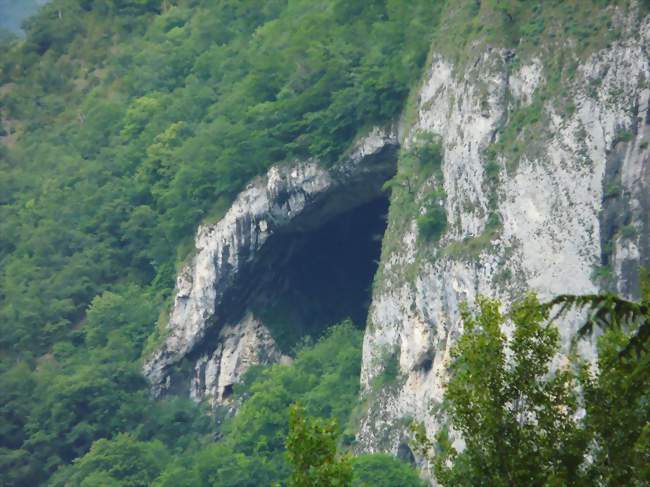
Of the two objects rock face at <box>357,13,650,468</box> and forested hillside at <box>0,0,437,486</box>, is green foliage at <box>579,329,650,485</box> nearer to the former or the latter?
rock face at <box>357,13,650,468</box>

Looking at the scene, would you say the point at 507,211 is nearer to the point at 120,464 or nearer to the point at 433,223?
the point at 433,223

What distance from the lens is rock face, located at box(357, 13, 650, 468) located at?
37938mm

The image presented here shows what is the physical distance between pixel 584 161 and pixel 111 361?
25249mm

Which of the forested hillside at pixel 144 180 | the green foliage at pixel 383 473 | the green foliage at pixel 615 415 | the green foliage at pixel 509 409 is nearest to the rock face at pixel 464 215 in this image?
the green foliage at pixel 383 473

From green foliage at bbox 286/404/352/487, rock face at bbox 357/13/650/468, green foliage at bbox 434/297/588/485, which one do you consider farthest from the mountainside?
green foliage at bbox 286/404/352/487

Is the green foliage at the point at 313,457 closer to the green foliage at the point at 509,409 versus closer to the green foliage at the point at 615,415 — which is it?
the green foliage at the point at 509,409

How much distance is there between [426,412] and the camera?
141 ft

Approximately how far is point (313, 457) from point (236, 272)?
121ft

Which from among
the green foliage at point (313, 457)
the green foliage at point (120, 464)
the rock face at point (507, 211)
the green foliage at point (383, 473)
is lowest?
the green foliage at point (313, 457)

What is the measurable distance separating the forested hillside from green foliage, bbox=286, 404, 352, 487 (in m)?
30.1

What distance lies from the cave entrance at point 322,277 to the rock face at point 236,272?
1.52 feet

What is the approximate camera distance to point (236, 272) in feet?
180

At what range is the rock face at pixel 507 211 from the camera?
124ft

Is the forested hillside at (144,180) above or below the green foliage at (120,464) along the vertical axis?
above
